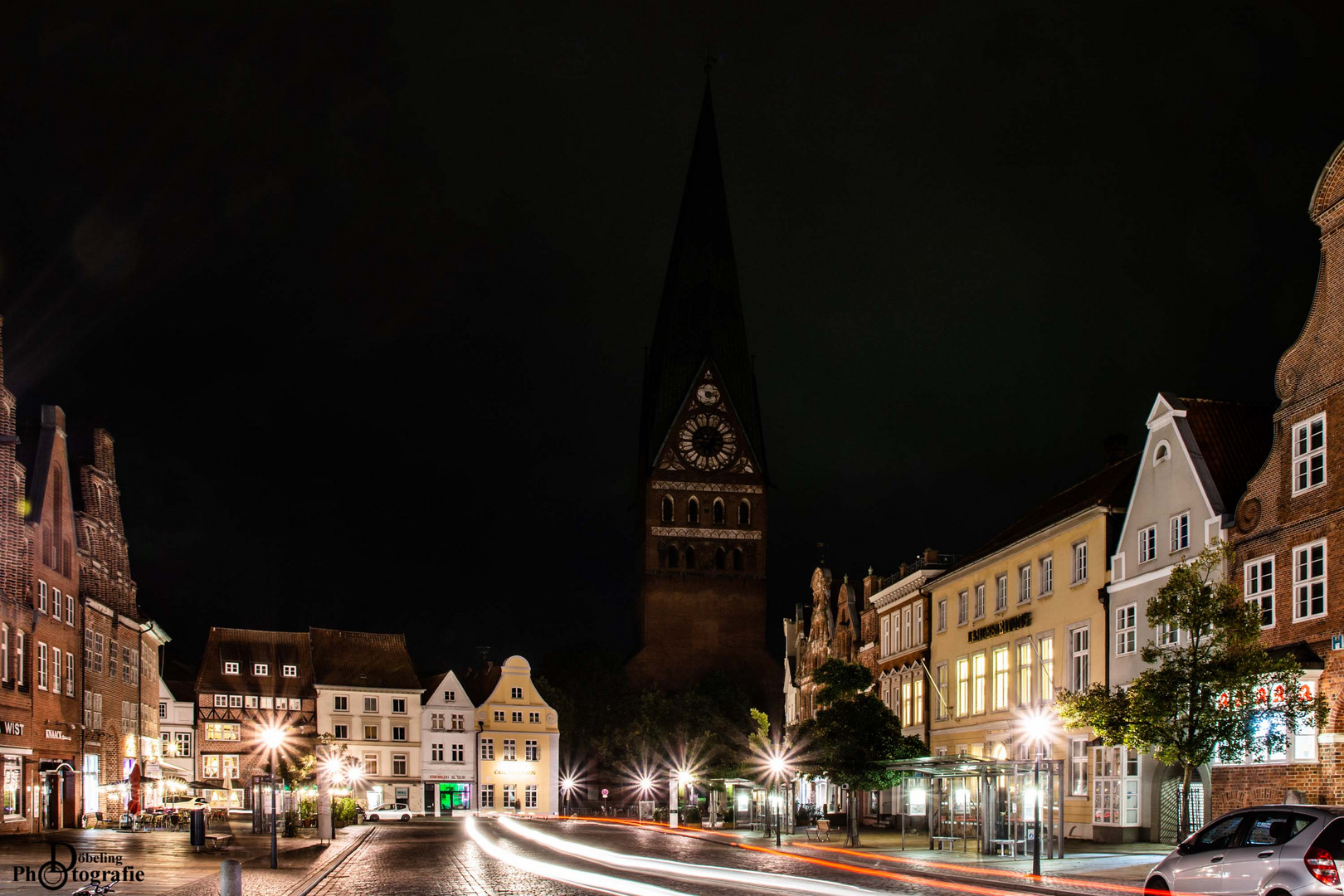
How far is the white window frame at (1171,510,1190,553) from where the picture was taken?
3656 cm

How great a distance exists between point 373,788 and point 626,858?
67.9 meters

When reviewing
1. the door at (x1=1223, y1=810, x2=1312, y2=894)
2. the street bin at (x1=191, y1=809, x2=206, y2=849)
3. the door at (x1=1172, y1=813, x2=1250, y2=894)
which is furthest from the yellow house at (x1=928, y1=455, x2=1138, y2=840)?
the street bin at (x1=191, y1=809, x2=206, y2=849)

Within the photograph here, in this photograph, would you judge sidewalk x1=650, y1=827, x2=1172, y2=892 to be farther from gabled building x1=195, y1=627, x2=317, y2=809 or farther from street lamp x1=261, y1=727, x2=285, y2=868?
gabled building x1=195, y1=627, x2=317, y2=809

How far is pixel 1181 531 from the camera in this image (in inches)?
1452

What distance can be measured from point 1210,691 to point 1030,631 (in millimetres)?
18886

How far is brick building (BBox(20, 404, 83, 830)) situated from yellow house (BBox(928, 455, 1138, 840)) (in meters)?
30.8

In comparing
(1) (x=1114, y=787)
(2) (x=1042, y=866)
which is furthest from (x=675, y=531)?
(2) (x=1042, y=866)

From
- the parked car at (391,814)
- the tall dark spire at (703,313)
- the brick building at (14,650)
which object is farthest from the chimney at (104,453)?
the tall dark spire at (703,313)

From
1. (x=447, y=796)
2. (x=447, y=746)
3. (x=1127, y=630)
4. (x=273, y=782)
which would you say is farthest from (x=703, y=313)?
(x=273, y=782)

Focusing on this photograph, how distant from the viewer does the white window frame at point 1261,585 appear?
1275 inches

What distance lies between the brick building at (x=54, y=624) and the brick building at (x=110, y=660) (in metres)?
1.62

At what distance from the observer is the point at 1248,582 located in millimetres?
33438

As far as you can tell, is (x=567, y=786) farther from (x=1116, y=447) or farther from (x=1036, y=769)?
(x=1036, y=769)

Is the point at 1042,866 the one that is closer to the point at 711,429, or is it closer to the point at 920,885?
the point at 920,885
